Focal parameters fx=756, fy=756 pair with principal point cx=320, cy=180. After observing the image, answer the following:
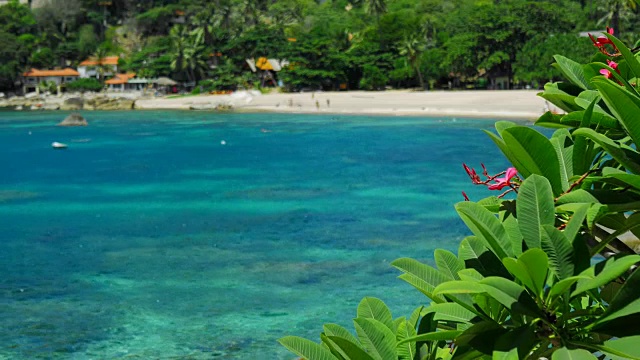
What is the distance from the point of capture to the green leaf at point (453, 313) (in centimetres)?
222

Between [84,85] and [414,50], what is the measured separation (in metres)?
42.7

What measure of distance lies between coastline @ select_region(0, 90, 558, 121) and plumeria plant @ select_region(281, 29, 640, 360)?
4303 cm

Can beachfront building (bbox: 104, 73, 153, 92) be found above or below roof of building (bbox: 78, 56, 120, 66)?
below

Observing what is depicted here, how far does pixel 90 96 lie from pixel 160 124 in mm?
30055

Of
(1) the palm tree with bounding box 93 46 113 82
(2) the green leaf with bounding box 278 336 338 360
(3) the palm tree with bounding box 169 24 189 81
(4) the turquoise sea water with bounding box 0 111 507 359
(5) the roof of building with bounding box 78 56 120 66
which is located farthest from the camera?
(5) the roof of building with bounding box 78 56 120 66

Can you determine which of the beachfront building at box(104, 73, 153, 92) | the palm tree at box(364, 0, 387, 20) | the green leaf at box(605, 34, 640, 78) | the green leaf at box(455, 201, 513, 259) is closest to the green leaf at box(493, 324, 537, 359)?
the green leaf at box(455, 201, 513, 259)

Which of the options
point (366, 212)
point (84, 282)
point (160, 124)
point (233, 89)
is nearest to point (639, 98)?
point (84, 282)

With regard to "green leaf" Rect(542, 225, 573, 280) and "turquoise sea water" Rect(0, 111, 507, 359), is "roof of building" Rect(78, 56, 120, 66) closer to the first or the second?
"turquoise sea water" Rect(0, 111, 507, 359)

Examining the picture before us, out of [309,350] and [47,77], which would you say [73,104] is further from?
[309,350]

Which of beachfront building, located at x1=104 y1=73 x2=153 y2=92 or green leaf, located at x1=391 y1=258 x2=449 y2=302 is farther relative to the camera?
beachfront building, located at x1=104 y1=73 x2=153 y2=92

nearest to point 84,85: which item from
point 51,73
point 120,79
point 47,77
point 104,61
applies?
point 120,79

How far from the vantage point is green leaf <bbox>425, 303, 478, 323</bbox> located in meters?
2.22

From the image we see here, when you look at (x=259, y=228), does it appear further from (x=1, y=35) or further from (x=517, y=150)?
(x=1, y=35)

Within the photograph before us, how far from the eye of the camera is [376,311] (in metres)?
2.62
